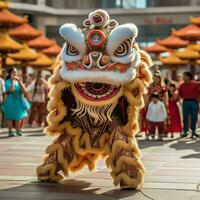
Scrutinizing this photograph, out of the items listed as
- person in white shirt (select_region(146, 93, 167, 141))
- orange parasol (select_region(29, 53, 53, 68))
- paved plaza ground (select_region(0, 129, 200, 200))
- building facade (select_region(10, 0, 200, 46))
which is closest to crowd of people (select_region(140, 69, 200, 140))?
person in white shirt (select_region(146, 93, 167, 141))

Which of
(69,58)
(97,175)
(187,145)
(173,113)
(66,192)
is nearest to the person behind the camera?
(66,192)

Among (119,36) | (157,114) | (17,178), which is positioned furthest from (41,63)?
(119,36)

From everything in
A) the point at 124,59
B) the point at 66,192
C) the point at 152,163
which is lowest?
the point at 152,163

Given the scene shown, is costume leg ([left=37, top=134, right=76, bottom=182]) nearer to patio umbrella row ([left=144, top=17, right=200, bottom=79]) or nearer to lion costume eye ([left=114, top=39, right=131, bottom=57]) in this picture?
lion costume eye ([left=114, top=39, right=131, bottom=57])

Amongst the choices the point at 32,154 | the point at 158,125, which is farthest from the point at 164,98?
the point at 32,154

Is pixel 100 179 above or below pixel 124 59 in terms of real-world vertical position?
below

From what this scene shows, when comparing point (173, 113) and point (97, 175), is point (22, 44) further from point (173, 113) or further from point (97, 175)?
point (97, 175)

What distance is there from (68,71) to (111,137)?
3.05 feet

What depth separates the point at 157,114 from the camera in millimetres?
13695

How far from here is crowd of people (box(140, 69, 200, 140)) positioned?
44.9 ft

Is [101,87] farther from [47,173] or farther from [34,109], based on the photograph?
[34,109]

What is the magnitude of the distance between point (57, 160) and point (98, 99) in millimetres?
883

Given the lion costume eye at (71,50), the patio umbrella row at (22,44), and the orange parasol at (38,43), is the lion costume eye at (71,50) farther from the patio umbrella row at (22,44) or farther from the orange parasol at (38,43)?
the orange parasol at (38,43)

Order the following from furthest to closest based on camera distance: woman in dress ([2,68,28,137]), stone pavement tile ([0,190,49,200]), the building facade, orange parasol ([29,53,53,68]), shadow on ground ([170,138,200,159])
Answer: the building facade
orange parasol ([29,53,53,68])
woman in dress ([2,68,28,137])
shadow on ground ([170,138,200,159])
stone pavement tile ([0,190,49,200])
